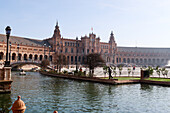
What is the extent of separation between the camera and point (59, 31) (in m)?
125

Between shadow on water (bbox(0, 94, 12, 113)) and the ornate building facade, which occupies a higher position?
the ornate building facade

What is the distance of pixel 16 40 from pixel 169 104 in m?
101

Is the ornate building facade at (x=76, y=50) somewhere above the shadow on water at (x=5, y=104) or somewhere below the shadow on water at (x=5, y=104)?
above

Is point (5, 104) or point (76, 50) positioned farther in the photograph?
point (76, 50)

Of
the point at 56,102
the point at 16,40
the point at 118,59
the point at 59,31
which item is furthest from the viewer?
the point at 118,59

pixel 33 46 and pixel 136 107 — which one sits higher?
pixel 33 46

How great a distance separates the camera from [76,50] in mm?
136750

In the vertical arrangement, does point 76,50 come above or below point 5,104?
above

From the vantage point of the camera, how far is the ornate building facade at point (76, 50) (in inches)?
3939

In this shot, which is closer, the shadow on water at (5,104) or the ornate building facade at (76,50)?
the shadow on water at (5,104)

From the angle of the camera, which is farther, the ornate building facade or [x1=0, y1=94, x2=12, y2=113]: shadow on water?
the ornate building facade

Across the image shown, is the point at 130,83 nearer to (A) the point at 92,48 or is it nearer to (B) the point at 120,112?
(B) the point at 120,112

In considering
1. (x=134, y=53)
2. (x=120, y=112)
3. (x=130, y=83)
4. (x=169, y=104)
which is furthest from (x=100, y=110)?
(x=134, y=53)

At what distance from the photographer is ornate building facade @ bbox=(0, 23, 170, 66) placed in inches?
3939
